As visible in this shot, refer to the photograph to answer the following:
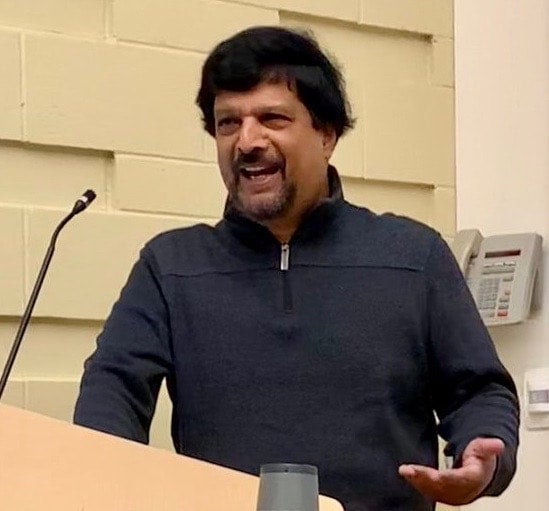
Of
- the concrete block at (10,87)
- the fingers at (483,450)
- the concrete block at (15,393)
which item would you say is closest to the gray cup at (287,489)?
the fingers at (483,450)

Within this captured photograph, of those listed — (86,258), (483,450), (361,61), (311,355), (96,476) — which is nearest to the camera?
(96,476)

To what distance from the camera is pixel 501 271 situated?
99.5 inches

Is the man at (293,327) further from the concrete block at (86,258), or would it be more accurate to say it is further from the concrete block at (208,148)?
the concrete block at (208,148)

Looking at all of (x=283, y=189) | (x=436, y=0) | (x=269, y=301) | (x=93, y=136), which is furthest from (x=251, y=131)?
(x=436, y=0)

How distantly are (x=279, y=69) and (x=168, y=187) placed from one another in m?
0.55

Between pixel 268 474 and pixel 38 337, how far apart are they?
4.03 ft

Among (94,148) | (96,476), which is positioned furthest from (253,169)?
(96,476)

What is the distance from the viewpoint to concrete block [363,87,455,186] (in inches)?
103

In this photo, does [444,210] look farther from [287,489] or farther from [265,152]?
[287,489]

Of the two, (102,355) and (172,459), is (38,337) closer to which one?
(102,355)

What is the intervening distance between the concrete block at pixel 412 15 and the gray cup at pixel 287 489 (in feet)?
5.76

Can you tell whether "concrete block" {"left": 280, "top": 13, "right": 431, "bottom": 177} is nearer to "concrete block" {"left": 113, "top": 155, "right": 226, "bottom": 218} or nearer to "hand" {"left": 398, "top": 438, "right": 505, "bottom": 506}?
"concrete block" {"left": 113, "top": 155, "right": 226, "bottom": 218}

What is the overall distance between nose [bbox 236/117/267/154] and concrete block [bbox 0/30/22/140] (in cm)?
53

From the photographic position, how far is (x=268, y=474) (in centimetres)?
99
